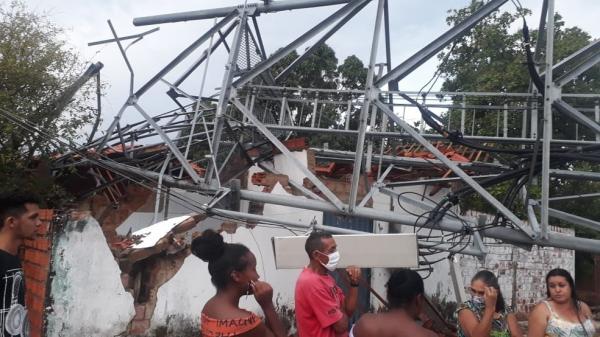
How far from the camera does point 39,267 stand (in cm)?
616

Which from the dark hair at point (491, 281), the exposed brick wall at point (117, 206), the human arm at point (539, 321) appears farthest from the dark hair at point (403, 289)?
the exposed brick wall at point (117, 206)

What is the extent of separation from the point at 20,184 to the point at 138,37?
7.41 ft

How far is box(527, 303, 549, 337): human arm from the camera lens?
3688 mm

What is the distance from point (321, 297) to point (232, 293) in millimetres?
572

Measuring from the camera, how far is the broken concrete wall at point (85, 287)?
620 centimetres

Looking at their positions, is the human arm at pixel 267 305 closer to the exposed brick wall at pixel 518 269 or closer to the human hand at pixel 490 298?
the human hand at pixel 490 298

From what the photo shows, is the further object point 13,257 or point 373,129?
point 373,129

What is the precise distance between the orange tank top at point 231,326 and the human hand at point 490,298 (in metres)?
1.58

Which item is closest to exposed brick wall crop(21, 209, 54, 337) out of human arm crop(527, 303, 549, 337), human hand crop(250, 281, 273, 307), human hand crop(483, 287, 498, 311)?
human hand crop(250, 281, 273, 307)

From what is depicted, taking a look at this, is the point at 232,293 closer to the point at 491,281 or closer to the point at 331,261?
the point at 331,261

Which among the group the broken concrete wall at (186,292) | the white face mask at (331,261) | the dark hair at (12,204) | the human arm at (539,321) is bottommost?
the broken concrete wall at (186,292)

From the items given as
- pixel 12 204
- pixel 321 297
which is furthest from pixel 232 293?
pixel 12 204

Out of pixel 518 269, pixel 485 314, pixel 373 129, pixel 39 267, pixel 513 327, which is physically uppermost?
pixel 373 129

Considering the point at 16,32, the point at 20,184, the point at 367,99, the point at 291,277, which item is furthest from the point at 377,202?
the point at 16,32
